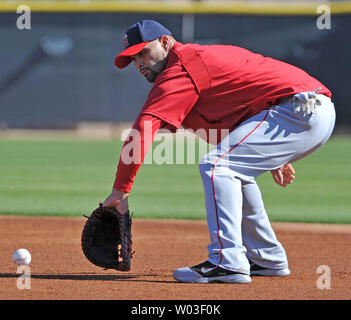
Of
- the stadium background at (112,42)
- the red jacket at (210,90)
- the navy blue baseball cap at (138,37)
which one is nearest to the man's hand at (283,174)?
the red jacket at (210,90)

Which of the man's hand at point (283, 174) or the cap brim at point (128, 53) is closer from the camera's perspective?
→ the cap brim at point (128, 53)

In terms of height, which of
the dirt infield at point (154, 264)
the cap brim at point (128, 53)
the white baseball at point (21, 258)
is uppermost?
the cap brim at point (128, 53)

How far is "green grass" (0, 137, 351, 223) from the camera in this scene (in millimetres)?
7435

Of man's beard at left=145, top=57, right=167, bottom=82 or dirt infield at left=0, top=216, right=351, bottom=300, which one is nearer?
dirt infield at left=0, top=216, right=351, bottom=300

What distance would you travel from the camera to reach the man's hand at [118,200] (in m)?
3.70

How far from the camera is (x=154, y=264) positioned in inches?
179

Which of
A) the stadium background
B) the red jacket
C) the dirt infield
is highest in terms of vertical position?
the stadium background

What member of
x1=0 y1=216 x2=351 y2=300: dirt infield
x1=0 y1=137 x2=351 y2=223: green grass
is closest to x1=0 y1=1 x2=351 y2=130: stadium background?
x1=0 y1=137 x2=351 y2=223: green grass

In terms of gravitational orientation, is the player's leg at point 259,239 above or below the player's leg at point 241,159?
below

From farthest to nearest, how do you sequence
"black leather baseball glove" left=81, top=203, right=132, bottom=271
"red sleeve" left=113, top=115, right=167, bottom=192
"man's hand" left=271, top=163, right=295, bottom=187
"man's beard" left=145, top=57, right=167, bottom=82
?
"man's hand" left=271, top=163, right=295, bottom=187 < "black leather baseball glove" left=81, top=203, right=132, bottom=271 < "man's beard" left=145, top=57, right=167, bottom=82 < "red sleeve" left=113, top=115, right=167, bottom=192

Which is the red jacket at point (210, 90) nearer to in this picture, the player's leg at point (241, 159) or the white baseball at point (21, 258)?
the player's leg at point (241, 159)

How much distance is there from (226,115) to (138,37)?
1.96 ft

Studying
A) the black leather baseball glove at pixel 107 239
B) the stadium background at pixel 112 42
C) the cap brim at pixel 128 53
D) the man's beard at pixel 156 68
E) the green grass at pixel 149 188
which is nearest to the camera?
the cap brim at pixel 128 53

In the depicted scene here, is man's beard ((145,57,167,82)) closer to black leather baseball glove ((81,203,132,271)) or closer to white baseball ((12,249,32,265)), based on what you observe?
black leather baseball glove ((81,203,132,271))
